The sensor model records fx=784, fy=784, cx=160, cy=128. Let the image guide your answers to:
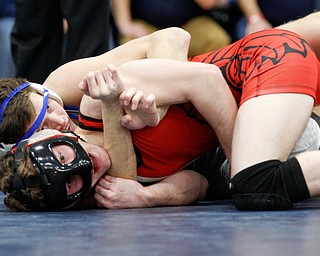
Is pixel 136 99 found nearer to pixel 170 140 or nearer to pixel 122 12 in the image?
pixel 170 140

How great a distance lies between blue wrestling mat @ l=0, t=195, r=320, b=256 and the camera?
1.49 meters

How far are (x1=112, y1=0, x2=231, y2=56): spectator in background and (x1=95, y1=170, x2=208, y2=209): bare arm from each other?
187 cm

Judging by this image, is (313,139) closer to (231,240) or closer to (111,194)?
(111,194)

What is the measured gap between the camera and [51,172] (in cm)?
216

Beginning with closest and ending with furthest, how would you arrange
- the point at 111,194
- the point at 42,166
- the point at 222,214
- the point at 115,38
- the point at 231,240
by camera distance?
the point at 231,240 → the point at 222,214 → the point at 42,166 → the point at 111,194 → the point at 115,38

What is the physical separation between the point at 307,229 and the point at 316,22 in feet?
3.72

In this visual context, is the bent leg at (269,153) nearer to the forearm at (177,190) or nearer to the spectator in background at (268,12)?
the forearm at (177,190)

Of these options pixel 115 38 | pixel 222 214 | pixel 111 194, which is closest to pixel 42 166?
pixel 111 194

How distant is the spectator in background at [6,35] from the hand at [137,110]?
236 cm

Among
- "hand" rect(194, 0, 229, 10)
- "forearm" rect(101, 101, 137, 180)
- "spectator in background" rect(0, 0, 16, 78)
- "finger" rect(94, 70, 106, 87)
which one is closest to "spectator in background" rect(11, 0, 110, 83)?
"spectator in background" rect(0, 0, 16, 78)

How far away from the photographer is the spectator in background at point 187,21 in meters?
4.19

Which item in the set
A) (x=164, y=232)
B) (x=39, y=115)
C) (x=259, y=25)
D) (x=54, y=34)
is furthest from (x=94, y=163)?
(x=259, y=25)

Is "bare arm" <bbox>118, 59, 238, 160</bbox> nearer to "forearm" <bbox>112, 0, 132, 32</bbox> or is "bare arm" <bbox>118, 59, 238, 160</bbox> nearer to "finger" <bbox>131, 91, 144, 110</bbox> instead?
"finger" <bbox>131, 91, 144, 110</bbox>

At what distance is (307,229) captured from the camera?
1687mm
